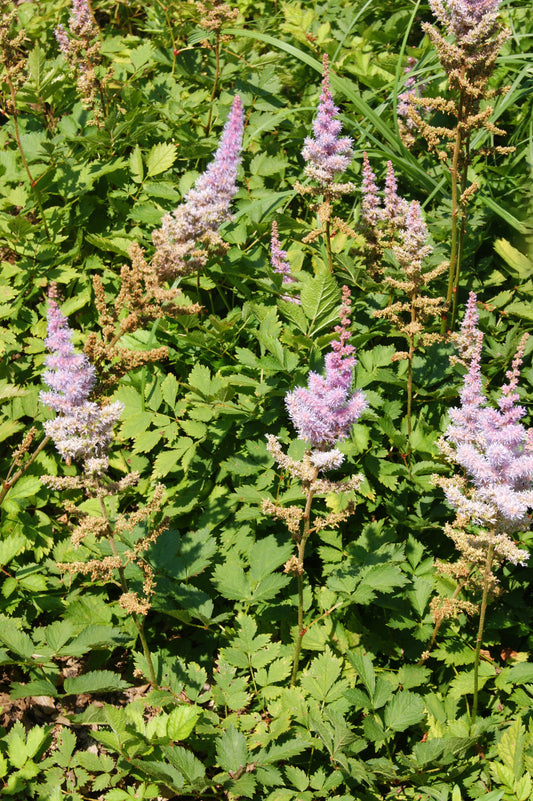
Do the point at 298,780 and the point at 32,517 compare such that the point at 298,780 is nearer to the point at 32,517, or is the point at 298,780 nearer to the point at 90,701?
the point at 90,701

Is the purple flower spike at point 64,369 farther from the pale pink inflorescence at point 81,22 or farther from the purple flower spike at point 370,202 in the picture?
the pale pink inflorescence at point 81,22

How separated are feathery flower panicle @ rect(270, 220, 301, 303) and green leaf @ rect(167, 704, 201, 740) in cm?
224

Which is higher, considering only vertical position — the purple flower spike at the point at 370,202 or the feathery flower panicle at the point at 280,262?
the purple flower spike at the point at 370,202

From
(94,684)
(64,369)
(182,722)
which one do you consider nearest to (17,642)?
(94,684)

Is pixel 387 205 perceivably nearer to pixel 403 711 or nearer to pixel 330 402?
pixel 330 402

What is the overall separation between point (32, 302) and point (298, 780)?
335cm

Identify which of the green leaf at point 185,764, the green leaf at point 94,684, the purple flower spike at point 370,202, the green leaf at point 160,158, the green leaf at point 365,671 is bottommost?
the green leaf at point 94,684

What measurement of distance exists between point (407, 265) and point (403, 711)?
2.17 meters

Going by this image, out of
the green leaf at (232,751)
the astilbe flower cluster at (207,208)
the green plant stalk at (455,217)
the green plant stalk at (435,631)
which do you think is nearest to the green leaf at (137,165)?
the astilbe flower cluster at (207,208)

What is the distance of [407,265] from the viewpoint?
3.48m

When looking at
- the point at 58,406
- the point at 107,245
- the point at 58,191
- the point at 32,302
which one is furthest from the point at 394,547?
the point at 58,191

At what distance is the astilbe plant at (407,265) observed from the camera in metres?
3.38

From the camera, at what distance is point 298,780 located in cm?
266

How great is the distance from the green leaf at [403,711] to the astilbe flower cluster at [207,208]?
2196mm
